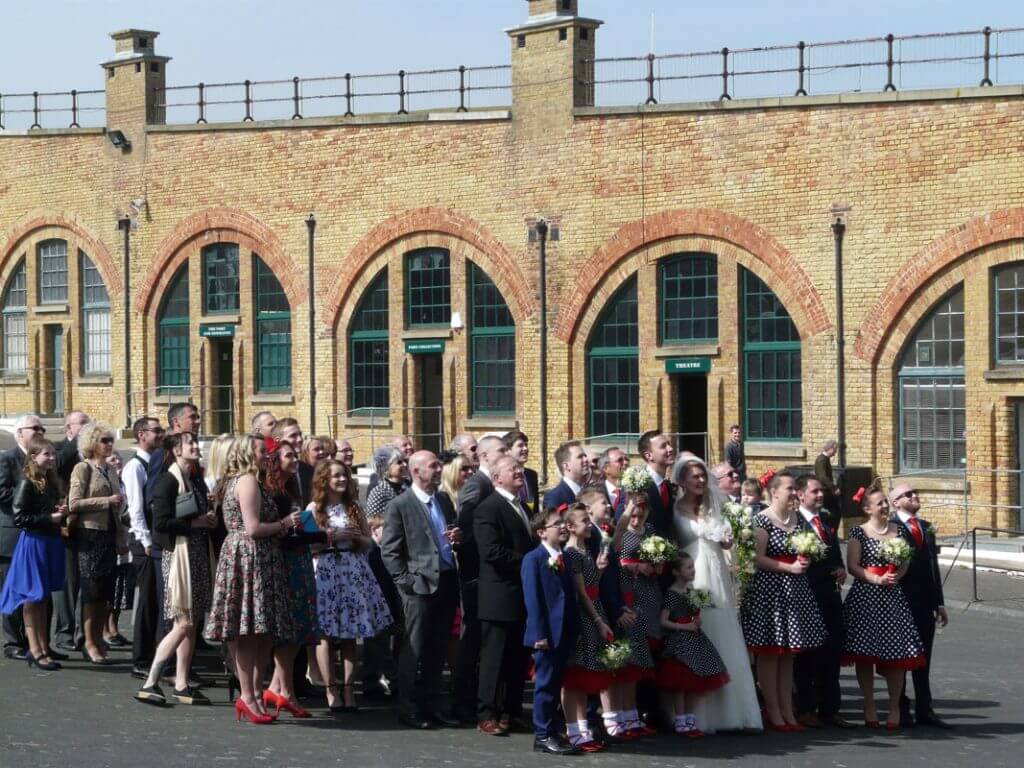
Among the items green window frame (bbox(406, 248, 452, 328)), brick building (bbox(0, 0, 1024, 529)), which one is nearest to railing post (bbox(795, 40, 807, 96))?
brick building (bbox(0, 0, 1024, 529))

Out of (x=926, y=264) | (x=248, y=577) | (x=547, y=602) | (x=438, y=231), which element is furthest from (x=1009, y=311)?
(x=248, y=577)

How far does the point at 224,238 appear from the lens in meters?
36.9

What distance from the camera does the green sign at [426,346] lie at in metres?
34.0

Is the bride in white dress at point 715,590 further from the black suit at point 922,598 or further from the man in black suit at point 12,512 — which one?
the man in black suit at point 12,512

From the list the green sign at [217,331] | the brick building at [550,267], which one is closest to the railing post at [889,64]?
the brick building at [550,267]

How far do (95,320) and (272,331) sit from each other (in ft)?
18.2

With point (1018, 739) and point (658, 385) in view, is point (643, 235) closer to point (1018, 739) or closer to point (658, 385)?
point (658, 385)

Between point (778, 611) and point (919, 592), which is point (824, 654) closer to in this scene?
point (778, 611)

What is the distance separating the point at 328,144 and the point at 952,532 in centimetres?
1491

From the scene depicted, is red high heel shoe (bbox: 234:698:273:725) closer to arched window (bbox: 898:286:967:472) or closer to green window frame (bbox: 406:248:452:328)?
arched window (bbox: 898:286:967:472)

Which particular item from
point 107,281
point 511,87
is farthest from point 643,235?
point 107,281

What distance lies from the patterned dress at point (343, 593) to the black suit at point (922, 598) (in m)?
3.64

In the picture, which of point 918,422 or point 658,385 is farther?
point 658,385

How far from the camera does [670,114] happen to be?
30094 millimetres
